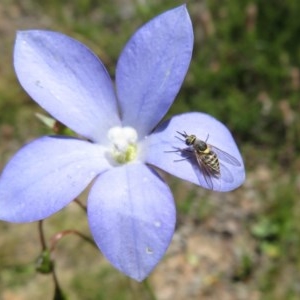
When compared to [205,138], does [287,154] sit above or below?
below

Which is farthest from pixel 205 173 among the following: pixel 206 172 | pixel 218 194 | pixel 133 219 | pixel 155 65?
pixel 218 194

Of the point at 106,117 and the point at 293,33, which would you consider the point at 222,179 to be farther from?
the point at 293,33

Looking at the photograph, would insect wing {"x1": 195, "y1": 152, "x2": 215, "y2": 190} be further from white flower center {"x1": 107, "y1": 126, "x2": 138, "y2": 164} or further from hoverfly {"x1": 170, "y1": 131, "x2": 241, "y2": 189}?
white flower center {"x1": 107, "y1": 126, "x2": 138, "y2": 164}

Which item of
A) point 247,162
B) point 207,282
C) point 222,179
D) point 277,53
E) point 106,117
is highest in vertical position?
point 222,179

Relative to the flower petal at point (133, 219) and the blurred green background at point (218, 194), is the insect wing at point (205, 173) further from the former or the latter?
the blurred green background at point (218, 194)

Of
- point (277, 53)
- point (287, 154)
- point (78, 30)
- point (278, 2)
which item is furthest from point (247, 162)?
point (78, 30)

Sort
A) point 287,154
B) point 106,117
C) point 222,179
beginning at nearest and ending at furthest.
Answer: point 222,179
point 106,117
point 287,154

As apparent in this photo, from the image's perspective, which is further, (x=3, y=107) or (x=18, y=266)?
(x=3, y=107)
